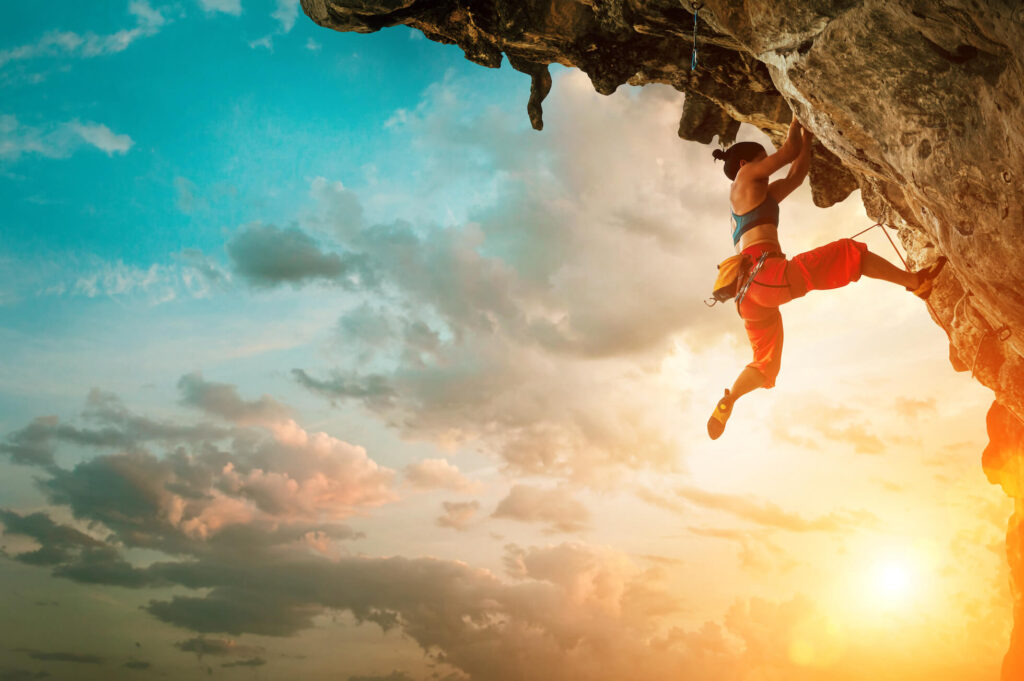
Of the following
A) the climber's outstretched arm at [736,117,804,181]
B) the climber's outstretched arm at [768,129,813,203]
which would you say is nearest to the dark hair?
the climber's outstretched arm at [736,117,804,181]

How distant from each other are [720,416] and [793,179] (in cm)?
381

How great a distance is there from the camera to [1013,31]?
5.21 meters

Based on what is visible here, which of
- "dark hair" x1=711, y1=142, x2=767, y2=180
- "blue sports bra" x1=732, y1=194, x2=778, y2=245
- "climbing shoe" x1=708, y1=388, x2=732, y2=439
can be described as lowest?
"climbing shoe" x1=708, y1=388, x2=732, y2=439

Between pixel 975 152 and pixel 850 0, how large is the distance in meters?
2.16

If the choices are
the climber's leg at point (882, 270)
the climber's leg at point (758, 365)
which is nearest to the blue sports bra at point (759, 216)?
the climber's leg at point (758, 365)

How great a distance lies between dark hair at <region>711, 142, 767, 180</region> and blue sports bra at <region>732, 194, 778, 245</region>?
2.19 feet

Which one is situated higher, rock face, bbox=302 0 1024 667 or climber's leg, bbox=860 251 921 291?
rock face, bbox=302 0 1024 667

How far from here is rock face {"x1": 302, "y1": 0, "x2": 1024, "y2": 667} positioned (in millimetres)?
5836

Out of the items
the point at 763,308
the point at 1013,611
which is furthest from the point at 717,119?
the point at 1013,611

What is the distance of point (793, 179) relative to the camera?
8812mm

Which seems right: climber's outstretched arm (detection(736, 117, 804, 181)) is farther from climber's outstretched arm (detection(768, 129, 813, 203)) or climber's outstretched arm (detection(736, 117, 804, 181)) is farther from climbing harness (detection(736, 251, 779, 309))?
climbing harness (detection(736, 251, 779, 309))

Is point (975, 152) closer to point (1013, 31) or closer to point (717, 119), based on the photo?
point (1013, 31)

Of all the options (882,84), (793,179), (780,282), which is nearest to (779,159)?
(793,179)

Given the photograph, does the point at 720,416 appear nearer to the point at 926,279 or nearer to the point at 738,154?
the point at 926,279
